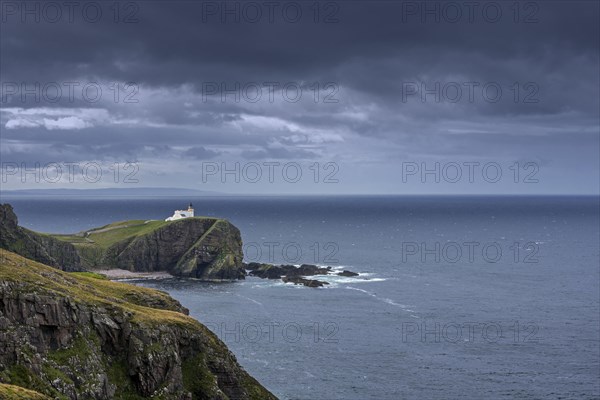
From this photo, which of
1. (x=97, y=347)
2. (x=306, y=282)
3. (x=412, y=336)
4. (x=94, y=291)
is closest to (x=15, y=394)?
(x=97, y=347)

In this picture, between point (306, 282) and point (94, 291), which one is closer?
point (94, 291)

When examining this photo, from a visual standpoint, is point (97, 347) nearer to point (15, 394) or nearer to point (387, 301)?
point (15, 394)

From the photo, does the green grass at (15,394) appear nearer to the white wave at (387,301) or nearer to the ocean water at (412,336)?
the ocean water at (412,336)

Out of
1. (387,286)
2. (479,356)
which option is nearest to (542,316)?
(479,356)

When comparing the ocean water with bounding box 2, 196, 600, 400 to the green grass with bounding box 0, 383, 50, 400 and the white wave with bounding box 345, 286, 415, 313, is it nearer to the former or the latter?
the white wave with bounding box 345, 286, 415, 313

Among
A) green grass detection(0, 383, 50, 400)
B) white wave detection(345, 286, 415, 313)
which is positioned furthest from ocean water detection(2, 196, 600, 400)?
green grass detection(0, 383, 50, 400)

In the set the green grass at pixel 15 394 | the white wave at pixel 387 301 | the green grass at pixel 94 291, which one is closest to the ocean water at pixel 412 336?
the white wave at pixel 387 301

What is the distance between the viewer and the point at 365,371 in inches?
4227

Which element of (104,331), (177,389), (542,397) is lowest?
(542,397)

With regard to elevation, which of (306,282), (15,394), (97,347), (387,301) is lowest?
(387,301)

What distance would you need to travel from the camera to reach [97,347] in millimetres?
74250

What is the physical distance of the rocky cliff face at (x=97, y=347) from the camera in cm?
6794

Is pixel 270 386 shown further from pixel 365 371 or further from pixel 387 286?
pixel 387 286

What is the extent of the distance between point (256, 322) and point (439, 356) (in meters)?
42.0
